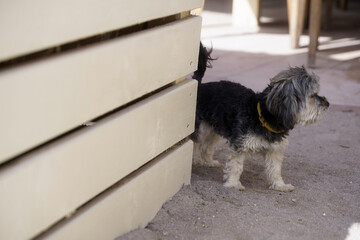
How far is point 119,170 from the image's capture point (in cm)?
270

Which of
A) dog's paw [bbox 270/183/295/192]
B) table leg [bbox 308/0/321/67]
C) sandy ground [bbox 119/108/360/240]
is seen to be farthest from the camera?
table leg [bbox 308/0/321/67]

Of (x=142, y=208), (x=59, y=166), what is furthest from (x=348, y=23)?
(x=59, y=166)

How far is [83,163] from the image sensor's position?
2365 millimetres

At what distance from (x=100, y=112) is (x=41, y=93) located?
0.46 meters

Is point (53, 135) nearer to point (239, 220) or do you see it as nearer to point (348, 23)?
point (239, 220)

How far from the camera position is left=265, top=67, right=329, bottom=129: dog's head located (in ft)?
11.6

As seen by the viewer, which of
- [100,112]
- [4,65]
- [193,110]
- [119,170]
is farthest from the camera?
[193,110]

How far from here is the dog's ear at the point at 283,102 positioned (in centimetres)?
352

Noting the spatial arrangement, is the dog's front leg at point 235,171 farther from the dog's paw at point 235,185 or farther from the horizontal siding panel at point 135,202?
the horizontal siding panel at point 135,202

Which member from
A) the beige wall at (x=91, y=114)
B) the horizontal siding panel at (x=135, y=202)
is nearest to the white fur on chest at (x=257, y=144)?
the horizontal siding panel at (x=135, y=202)

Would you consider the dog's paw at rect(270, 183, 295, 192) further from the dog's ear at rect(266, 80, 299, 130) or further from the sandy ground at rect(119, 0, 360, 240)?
the dog's ear at rect(266, 80, 299, 130)

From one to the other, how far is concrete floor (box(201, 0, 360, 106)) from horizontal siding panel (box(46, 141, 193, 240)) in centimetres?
248

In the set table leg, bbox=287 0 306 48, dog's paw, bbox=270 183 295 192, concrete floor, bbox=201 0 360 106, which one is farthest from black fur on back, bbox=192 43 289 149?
Answer: table leg, bbox=287 0 306 48

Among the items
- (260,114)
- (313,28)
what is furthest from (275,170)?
(313,28)
